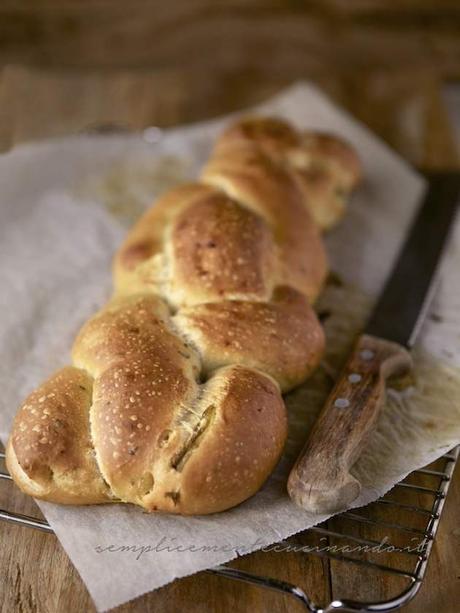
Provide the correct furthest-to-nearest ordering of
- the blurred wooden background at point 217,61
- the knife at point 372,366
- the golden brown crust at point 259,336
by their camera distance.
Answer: the blurred wooden background at point 217,61
the golden brown crust at point 259,336
the knife at point 372,366

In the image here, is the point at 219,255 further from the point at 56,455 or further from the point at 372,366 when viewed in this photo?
the point at 56,455

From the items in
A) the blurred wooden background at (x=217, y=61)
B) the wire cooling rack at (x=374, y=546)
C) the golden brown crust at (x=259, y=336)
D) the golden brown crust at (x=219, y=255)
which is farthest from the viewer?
the blurred wooden background at (x=217, y=61)

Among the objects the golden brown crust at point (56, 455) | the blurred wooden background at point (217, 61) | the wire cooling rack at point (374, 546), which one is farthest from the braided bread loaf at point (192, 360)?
the blurred wooden background at point (217, 61)

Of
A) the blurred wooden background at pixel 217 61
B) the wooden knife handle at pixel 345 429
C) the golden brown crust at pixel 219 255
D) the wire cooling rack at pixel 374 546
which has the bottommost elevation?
the wire cooling rack at pixel 374 546

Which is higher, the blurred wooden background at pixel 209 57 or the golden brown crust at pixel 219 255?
the blurred wooden background at pixel 209 57

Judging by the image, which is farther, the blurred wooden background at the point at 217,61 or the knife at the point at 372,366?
the blurred wooden background at the point at 217,61

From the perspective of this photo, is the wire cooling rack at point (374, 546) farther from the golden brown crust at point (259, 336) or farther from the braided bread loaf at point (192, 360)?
the golden brown crust at point (259, 336)

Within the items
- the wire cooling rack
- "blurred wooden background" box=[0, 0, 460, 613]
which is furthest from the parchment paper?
"blurred wooden background" box=[0, 0, 460, 613]

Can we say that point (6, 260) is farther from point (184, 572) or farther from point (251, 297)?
point (184, 572)
